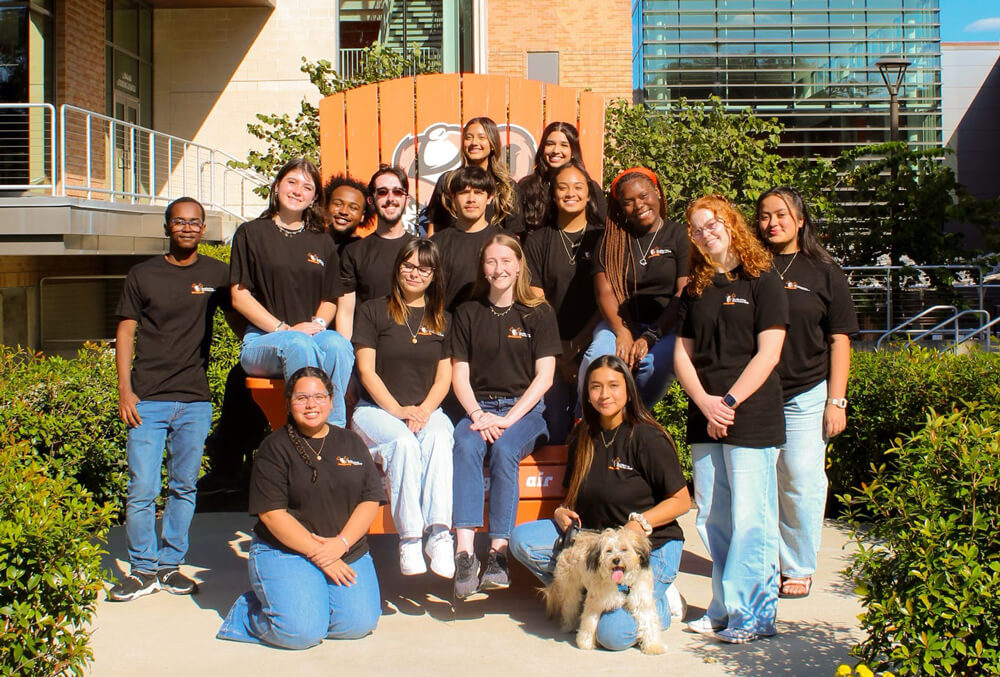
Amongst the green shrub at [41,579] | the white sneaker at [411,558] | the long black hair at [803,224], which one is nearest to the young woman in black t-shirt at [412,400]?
the white sneaker at [411,558]

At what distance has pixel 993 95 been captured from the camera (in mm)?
34812

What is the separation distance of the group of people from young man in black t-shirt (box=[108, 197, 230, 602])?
0.04 ft

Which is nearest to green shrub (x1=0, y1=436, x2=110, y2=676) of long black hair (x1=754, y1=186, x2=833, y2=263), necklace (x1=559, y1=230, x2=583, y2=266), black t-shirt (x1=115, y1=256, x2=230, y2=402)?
black t-shirt (x1=115, y1=256, x2=230, y2=402)

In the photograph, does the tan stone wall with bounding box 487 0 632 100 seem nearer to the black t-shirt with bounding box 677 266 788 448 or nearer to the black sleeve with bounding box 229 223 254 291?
the black sleeve with bounding box 229 223 254 291

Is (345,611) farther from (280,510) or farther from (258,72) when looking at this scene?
(258,72)

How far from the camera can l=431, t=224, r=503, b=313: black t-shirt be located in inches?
207

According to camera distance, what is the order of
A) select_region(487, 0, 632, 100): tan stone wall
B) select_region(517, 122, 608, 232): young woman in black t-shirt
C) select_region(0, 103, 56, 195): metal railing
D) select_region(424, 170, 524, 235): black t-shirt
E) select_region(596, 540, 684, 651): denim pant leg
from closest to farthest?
select_region(596, 540, 684, 651): denim pant leg
select_region(517, 122, 608, 232): young woman in black t-shirt
select_region(424, 170, 524, 235): black t-shirt
select_region(0, 103, 56, 195): metal railing
select_region(487, 0, 632, 100): tan stone wall

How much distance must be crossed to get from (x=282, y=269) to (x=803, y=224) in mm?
2585

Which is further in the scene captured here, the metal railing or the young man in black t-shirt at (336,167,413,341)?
the metal railing

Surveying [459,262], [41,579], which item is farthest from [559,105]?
[41,579]

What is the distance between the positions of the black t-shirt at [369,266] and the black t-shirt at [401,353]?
1.37ft

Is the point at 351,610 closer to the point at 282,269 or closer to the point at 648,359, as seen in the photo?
the point at 282,269

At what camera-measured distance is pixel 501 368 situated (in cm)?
477

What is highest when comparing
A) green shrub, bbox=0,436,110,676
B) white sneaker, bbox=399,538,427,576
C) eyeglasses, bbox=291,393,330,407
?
eyeglasses, bbox=291,393,330,407
